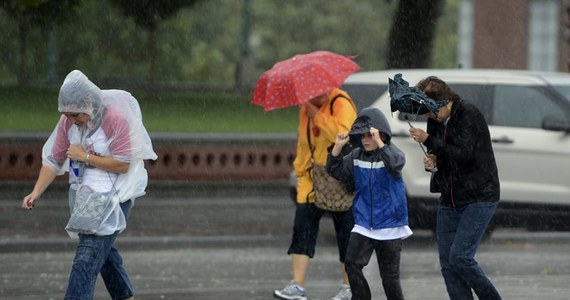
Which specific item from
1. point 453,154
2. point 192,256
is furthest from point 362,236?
point 192,256

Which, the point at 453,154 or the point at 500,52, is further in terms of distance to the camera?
the point at 500,52

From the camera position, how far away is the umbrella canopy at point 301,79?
1082 centimetres

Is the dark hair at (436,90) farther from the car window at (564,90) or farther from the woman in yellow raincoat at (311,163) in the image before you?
the car window at (564,90)

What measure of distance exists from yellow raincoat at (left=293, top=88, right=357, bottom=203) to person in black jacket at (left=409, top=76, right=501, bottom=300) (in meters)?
1.67

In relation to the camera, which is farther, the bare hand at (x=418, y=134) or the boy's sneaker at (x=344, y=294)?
the boy's sneaker at (x=344, y=294)

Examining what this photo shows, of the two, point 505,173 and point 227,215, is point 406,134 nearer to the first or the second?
point 505,173

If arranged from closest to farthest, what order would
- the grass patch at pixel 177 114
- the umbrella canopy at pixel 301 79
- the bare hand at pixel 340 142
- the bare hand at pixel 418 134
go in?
the bare hand at pixel 418 134 → the bare hand at pixel 340 142 → the umbrella canopy at pixel 301 79 → the grass patch at pixel 177 114

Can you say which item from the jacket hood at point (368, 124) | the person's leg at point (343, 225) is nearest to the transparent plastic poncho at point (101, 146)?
the jacket hood at point (368, 124)

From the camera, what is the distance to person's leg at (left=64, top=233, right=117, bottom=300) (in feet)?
28.6

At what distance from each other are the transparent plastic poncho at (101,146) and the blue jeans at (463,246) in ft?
5.90

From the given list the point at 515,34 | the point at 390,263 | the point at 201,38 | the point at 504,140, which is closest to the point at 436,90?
the point at 390,263

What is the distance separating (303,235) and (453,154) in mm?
2475

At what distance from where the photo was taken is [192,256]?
14.0 meters

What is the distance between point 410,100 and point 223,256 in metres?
5.66
